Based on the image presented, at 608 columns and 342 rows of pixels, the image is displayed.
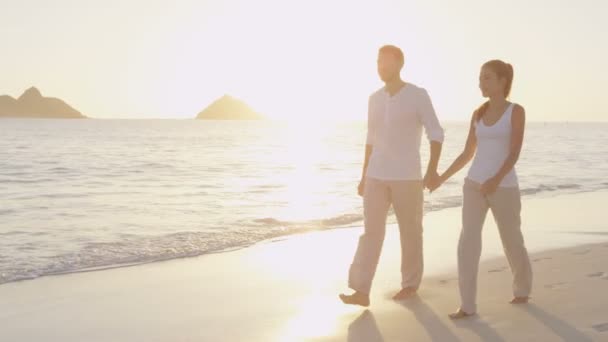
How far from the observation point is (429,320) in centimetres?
523

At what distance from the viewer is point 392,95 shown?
5625 millimetres

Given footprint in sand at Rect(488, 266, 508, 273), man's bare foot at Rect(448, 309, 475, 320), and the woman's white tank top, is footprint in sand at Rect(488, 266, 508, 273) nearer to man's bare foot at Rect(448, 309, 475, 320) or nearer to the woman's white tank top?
man's bare foot at Rect(448, 309, 475, 320)

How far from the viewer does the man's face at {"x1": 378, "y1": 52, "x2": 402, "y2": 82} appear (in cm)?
555

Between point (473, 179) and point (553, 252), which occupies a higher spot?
point (473, 179)

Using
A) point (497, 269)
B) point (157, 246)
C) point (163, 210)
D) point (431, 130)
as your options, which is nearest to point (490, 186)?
point (431, 130)

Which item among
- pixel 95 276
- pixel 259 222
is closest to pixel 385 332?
pixel 95 276

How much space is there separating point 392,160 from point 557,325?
1.64m

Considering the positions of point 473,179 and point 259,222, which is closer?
point 473,179

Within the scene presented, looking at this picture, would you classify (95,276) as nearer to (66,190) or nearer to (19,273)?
(19,273)

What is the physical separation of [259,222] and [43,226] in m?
3.58

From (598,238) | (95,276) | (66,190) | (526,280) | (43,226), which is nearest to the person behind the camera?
(526,280)

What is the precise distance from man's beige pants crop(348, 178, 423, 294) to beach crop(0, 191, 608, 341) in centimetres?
29

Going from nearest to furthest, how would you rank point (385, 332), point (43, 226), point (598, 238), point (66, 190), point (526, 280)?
point (385, 332)
point (526, 280)
point (598, 238)
point (43, 226)
point (66, 190)

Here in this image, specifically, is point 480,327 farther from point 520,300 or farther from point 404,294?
point 404,294
